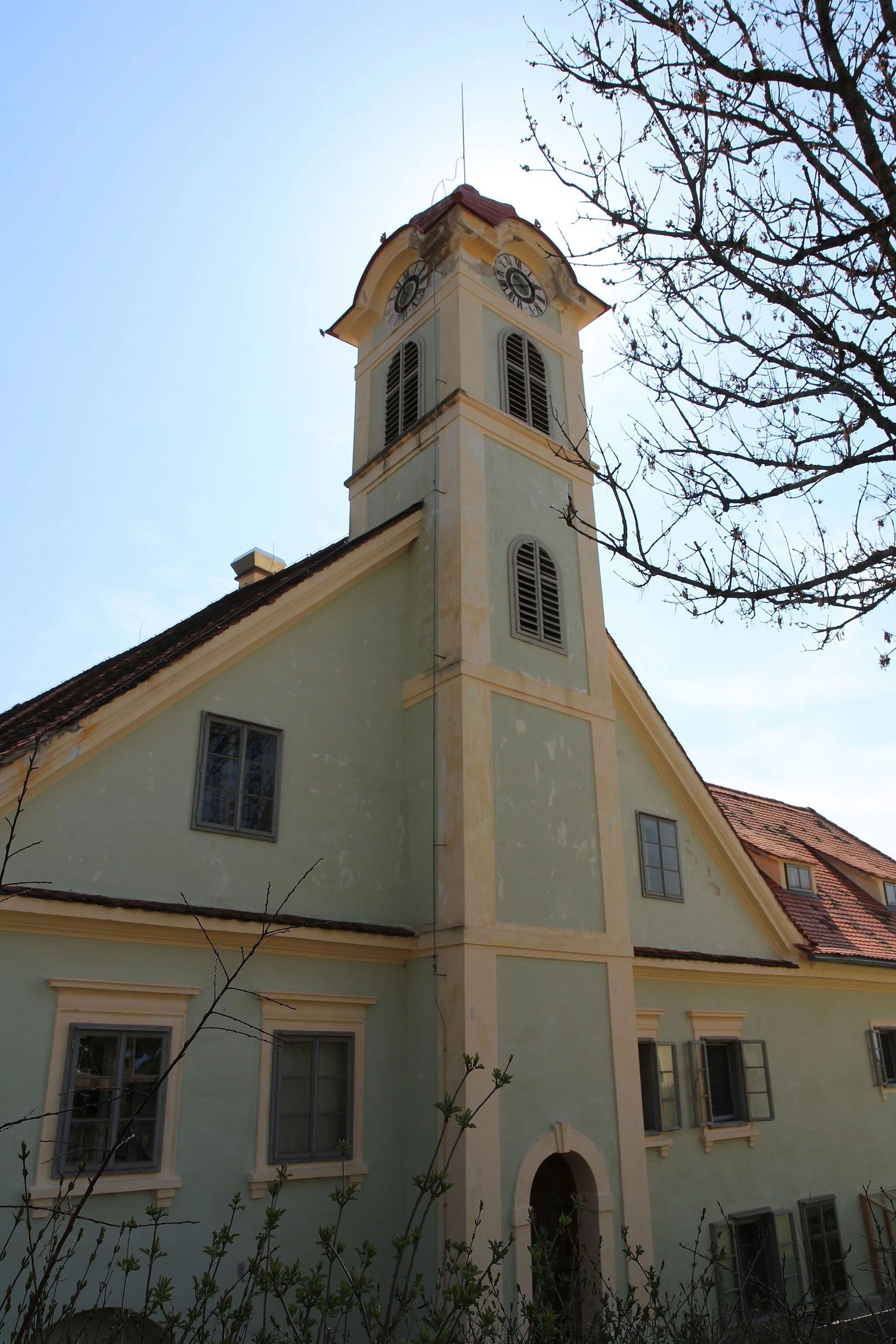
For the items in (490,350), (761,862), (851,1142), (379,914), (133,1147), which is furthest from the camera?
(761,862)

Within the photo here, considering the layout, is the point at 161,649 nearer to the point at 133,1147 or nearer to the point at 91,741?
the point at 91,741

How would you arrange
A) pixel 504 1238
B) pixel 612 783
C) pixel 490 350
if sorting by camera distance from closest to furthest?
1. pixel 504 1238
2. pixel 612 783
3. pixel 490 350

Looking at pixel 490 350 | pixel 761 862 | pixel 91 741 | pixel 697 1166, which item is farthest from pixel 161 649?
pixel 761 862

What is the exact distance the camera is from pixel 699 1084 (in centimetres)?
1308

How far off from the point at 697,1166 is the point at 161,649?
31.6 feet

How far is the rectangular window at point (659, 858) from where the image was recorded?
13820 mm

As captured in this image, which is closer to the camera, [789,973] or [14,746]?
[14,746]

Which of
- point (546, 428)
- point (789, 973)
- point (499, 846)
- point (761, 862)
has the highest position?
point (546, 428)

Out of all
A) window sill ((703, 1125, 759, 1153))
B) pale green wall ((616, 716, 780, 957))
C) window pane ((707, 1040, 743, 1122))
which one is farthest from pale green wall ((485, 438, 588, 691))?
window sill ((703, 1125, 759, 1153))

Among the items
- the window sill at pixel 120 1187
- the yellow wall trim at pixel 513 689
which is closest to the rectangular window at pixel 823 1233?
the yellow wall trim at pixel 513 689

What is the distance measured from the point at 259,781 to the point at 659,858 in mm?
6479

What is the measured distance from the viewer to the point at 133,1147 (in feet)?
27.5

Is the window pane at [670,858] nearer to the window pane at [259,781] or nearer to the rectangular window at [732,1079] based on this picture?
the rectangular window at [732,1079]

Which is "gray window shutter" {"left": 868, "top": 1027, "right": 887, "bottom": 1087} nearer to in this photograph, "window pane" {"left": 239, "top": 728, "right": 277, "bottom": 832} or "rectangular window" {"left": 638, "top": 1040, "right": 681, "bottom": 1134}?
"rectangular window" {"left": 638, "top": 1040, "right": 681, "bottom": 1134}
